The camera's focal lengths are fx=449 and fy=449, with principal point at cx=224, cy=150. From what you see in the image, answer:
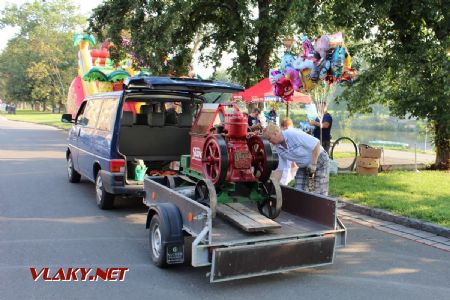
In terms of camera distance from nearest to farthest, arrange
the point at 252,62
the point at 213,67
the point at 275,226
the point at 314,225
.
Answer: the point at 275,226
the point at 314,225
the point at 252,62
the point at 213,67

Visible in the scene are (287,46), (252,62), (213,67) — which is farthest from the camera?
(213,67)

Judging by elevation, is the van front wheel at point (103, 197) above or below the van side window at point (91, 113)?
below

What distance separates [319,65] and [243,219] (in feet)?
16.0

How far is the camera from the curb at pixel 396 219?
6663mm

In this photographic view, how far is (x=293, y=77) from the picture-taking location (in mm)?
9922

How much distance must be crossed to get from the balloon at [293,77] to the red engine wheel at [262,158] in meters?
4.38

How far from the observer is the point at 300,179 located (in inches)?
274

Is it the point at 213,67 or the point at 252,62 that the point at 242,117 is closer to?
the point at 252,62

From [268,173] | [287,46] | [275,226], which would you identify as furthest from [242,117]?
[287,46]

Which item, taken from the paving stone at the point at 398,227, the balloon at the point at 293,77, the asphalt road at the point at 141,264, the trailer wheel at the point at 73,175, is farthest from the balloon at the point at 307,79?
the trailer wheel at the point at 73,175

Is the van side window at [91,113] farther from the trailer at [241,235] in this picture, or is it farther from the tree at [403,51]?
the tree at [403,51]

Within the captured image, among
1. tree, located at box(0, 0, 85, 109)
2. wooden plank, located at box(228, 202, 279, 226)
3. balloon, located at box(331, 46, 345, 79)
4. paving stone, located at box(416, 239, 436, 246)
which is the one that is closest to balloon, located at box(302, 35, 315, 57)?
balloon, located at box(331, 46, 345, 79)

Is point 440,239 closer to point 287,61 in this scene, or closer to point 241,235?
point 241,235

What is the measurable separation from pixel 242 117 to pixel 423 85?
6.53m
